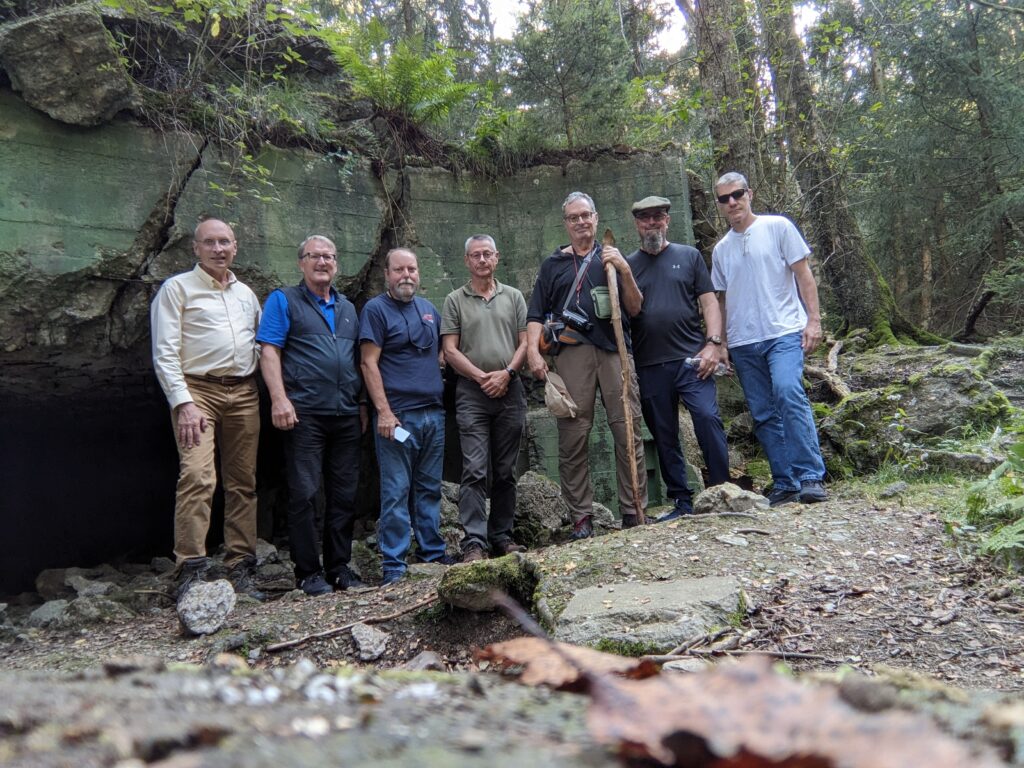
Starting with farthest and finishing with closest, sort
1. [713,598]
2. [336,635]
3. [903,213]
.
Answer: [903,213], [336,635], [713,598]

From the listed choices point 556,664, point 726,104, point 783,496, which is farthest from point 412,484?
point 726,104

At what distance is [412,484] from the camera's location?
17.8 feet

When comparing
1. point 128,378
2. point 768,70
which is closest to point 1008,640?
point 128,378

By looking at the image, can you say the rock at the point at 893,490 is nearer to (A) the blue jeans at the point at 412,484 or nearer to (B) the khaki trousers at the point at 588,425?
(B) the khaki trousers at the point at 588,425

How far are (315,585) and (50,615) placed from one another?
1.68 meters

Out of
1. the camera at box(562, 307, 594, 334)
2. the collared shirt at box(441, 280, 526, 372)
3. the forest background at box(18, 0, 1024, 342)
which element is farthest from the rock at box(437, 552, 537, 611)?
the forest background at box(18, 0, 1024, 342)

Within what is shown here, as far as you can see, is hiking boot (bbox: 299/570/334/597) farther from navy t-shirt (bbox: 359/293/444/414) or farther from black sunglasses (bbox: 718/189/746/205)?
black sunglasses (bbox: 718/189/746/205)

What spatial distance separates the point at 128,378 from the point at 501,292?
150 inches

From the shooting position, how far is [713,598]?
3.03m

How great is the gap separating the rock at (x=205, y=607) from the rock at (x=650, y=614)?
200 cm

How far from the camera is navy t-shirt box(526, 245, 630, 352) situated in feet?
17.7

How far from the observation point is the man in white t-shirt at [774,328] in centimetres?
505

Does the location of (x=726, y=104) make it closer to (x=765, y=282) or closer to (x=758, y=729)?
(x=765, y=282)

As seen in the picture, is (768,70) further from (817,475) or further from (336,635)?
(336,635)
